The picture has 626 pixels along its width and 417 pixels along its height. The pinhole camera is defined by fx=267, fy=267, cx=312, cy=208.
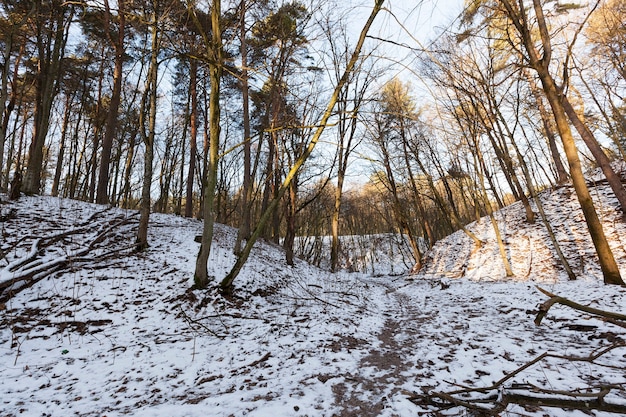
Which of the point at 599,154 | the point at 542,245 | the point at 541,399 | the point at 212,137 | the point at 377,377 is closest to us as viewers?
the point at 541,399

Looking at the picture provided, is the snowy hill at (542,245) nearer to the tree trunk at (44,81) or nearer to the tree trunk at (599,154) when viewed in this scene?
the tree trunk at (599,154)

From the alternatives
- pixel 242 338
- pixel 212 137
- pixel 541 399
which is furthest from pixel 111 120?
pixel 541 399

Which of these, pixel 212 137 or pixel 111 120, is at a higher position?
pixel 111 120

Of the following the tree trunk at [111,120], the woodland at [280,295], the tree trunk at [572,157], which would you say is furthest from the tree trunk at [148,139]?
the tree trunk at [572,157]

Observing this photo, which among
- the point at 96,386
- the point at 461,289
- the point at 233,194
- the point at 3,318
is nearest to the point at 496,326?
the point at 461,289

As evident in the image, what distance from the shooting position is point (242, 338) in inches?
175

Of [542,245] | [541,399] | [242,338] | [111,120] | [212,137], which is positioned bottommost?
[242,338]

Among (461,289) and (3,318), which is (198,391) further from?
(461,289)

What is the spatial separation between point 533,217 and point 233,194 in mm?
Result: 23924

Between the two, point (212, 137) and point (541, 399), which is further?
point (212, 137)

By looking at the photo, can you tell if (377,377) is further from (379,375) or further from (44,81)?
(44,81)

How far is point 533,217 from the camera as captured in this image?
13195mm

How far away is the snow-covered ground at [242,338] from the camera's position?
106 inches

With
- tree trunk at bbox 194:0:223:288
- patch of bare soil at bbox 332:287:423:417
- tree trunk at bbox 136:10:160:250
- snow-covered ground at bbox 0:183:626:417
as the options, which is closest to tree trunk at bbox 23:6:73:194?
snow-covered ground at bbox 0:183:626:417
